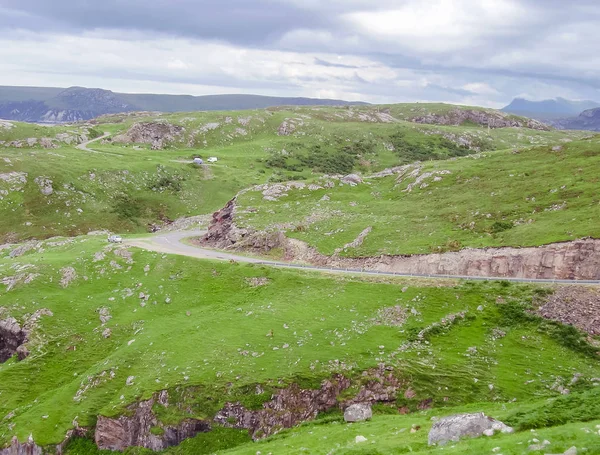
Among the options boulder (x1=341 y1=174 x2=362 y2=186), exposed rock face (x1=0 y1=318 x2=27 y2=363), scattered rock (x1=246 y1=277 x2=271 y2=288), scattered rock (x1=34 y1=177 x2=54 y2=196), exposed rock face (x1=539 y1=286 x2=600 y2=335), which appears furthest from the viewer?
scattered rock (x1=34 y1=177 x2=54 y2=196)

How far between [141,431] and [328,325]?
20057mm

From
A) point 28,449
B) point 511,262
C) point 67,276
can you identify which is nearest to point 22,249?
point 67,276

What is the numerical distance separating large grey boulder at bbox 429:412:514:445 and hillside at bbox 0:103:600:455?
535 millimetres

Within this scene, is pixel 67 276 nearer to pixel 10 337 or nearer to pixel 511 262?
pixel 10 337

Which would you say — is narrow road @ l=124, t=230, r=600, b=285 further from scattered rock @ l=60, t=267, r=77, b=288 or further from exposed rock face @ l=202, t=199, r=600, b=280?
scattered rock @ l=60, t=267, r=77, b=288

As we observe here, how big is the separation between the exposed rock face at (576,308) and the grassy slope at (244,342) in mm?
2116

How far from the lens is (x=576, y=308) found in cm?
4406

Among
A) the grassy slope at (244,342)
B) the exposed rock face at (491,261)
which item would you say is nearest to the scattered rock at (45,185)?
the grassy slope at (244,342)

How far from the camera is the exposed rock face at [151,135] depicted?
627 ft

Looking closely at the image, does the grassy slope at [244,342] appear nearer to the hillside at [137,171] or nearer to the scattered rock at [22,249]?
the scattered rock at [22,249]

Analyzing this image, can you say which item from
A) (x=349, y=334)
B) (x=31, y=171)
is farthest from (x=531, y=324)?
(x=31, y=171)

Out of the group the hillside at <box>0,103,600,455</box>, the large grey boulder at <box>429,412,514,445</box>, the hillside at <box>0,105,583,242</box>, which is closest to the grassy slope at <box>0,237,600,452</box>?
the hillside at <box>0,103,600,455</box>

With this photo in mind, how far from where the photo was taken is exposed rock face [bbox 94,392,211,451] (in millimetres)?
38438

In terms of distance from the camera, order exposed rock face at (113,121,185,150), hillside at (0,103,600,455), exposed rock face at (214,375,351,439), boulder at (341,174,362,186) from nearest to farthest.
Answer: hillside at (0,103,600,455) < exposed rock face at (214,375,351,439) < boulder at (341,174,362,186) < exposed rock face at (113,121,185,150)
